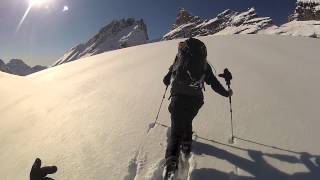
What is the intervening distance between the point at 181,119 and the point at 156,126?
186 cm

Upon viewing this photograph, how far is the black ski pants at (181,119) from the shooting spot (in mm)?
5840

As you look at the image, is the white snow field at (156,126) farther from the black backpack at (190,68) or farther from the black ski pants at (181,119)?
the black backpack at (190,68)

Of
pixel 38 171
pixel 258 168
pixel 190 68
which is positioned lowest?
pixel 258 168

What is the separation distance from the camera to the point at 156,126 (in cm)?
773

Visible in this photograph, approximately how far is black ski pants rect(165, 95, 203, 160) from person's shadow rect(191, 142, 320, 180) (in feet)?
1.61

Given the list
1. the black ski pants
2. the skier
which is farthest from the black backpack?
the black ski pants

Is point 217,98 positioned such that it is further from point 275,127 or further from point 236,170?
point 236,170

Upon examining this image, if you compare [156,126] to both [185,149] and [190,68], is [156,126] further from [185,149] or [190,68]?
[190,68]

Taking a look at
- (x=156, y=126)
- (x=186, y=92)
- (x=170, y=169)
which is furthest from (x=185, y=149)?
(x=156, y=126)

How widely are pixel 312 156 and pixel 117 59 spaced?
11.7 m

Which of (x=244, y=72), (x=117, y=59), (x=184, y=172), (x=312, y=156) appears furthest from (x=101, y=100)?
(x=117, y=59)

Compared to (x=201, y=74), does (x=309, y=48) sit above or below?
below

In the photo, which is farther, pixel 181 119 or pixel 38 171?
pixel 181 119

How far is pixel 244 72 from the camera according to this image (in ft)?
36.6
